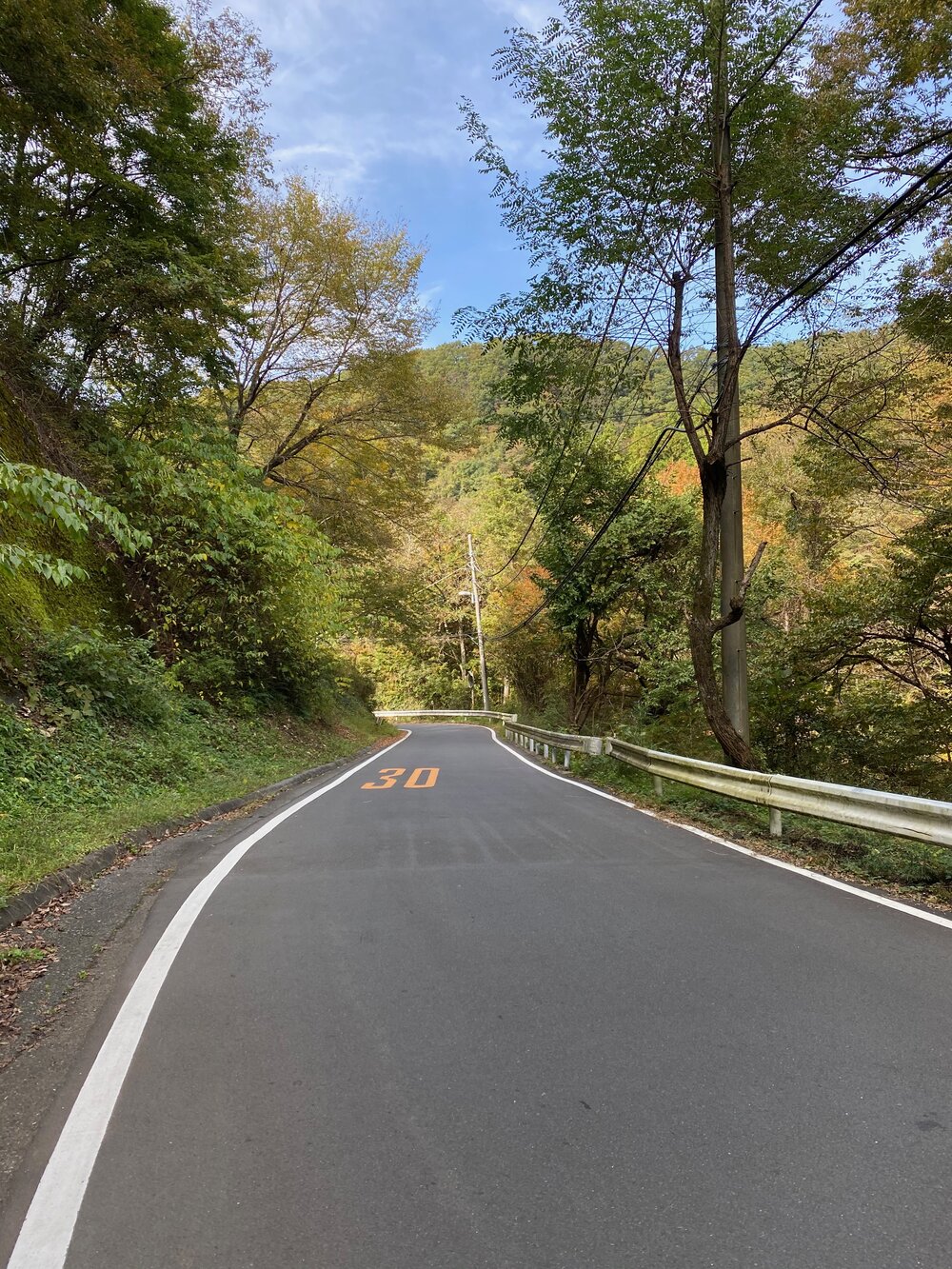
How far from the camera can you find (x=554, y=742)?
1741cm

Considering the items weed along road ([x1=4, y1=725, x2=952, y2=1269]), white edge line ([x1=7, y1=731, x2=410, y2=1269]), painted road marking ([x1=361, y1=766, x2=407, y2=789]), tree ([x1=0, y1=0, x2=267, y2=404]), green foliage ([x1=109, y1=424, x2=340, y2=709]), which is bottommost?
painted road marking ([x1=361, y1=766, x2=407, y2=789])

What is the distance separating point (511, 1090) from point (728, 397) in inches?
330

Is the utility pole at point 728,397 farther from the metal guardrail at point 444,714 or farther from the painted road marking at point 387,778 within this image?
the metal guardrail at point 444,714

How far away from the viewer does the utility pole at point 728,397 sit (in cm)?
888

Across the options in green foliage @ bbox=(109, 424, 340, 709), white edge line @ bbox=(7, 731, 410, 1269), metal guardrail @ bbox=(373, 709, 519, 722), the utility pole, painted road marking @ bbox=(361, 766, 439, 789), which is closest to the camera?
white edge line @ bbox=(7, 731, 410, 1269)

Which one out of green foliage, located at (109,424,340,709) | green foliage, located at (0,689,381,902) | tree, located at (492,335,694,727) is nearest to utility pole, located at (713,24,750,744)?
tree, located at (492,335,694,727)

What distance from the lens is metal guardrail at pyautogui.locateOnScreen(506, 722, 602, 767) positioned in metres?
14.4

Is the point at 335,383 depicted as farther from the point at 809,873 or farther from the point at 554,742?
the point at 809,873

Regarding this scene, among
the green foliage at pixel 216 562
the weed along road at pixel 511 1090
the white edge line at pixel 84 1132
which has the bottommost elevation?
the white edge line at pixel 84 1132

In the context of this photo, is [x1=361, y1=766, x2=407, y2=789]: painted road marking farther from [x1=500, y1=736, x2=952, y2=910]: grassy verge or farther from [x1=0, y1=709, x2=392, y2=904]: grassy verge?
[x1=500, y1=736, x2=952, y2=910]: grassy verge

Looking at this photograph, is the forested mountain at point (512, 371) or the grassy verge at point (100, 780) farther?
the forested mountain at point (512, 371)

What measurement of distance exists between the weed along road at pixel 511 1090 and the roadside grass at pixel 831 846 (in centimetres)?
90

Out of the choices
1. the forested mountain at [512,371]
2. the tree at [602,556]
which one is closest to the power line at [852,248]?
the forested mountain at [512,371]

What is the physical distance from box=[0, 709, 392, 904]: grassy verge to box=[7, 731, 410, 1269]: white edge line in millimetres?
1363
